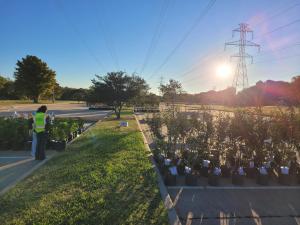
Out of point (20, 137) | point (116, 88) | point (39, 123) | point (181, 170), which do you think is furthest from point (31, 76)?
point (181, 170)

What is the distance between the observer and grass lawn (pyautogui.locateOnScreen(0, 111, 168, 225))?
3.83m

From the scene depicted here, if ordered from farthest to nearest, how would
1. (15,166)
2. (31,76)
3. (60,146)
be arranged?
(31,76) < (60,146) < (15,166)

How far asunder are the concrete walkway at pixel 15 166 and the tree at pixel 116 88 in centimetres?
1324

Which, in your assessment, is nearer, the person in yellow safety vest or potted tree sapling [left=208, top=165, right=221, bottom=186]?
potted tree sapling [left=208, top=165, right=221, bottom=186]

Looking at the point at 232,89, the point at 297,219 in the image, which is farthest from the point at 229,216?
the point at 232,89

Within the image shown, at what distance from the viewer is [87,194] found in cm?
468

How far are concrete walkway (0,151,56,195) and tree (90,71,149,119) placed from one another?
43.4 ft

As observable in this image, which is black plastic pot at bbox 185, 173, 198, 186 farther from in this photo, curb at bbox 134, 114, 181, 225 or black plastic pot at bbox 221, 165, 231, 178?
black plastic pot at bbox 221, 165, 231, 178

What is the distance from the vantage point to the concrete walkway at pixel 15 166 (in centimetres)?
552

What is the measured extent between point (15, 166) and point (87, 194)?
10.7 ft

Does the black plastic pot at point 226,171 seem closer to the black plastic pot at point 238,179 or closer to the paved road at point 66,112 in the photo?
the black plastic pot at point 238,179

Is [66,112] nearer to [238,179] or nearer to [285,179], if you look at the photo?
[238,179]

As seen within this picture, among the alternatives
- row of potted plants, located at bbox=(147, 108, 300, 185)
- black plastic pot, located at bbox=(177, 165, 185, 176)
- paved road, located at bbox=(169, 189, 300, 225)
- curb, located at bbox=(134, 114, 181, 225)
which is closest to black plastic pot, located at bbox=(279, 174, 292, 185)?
row of potted plants, located at bbox=(147, 108, 300, 185)

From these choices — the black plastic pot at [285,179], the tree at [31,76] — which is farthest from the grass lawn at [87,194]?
the tree at [31,76]
